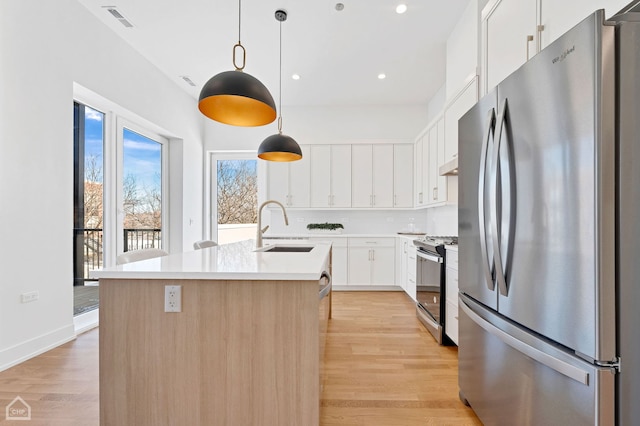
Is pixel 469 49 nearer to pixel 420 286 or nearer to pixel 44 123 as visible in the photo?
pixel 420 286

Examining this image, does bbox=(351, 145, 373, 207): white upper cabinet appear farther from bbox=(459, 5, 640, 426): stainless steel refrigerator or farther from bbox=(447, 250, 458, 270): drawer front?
bbox=(459, 5, 640, 426): stainless steel refrigerator

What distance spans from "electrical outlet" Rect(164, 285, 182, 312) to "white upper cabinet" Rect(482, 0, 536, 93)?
7.50 ft

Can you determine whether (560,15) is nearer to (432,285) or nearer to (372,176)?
(432,285)

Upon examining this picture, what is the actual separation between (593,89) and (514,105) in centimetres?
35

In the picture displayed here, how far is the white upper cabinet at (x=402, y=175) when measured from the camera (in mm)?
5277

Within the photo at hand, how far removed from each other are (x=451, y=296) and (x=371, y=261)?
2.26m

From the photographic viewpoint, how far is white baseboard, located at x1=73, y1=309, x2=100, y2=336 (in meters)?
3.23

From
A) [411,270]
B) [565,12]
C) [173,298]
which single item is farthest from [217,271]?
[411,270]

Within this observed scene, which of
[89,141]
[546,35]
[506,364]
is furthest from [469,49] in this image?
[89,141]

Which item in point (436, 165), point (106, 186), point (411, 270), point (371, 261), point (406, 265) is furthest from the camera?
point (371, 261)

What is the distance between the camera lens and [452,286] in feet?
9.23

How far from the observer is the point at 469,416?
73.5 inches

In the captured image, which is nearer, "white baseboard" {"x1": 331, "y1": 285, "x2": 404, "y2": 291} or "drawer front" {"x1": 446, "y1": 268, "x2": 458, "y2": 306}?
"drawer front" {"x1": 446, "y1": 268, "x2": 458, "y2": 306}

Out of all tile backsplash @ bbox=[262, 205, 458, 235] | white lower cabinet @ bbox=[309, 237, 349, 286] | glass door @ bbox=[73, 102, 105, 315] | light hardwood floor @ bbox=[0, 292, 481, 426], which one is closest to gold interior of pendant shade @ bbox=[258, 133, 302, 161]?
light hardwood floor @ bbox=[0, 292, 481, 426]
